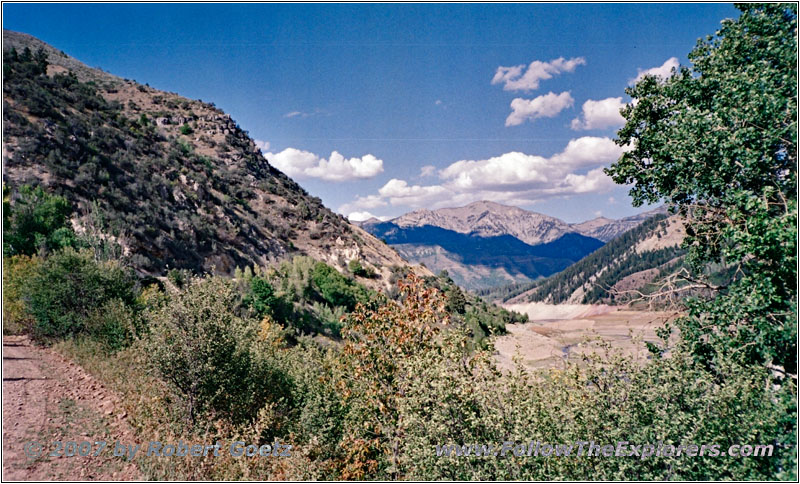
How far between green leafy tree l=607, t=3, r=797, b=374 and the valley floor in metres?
1.41

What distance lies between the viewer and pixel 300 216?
62.9 metres

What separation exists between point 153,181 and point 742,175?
48043 mm

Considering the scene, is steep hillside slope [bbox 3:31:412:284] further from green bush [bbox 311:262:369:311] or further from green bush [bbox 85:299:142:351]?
green bush [bbox 311:262:369:311]

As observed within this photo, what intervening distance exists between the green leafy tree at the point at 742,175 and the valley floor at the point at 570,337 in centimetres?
141

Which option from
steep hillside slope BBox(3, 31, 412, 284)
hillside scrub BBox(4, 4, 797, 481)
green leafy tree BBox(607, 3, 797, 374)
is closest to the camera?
hillside scrub BBox(4, 4, 797, 481)

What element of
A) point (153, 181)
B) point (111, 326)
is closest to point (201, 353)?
point (111, 326)

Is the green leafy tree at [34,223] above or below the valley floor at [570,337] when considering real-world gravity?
above

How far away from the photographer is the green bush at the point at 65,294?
17469mm

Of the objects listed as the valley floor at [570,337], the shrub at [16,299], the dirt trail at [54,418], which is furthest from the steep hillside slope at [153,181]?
the valley floor at [570,337]

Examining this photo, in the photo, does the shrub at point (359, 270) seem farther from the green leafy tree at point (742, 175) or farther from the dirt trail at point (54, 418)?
the green leafy tree at point (742, 175)

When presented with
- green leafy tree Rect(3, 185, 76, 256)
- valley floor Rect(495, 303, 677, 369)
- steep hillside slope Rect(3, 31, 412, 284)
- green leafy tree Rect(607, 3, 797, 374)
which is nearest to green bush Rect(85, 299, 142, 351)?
steep hillside slope Rect(3, 31, 412, 284)

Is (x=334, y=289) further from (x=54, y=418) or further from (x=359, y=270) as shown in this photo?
(x=54, y=418)

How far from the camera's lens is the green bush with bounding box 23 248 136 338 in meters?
17.5

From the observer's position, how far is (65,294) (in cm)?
1773
